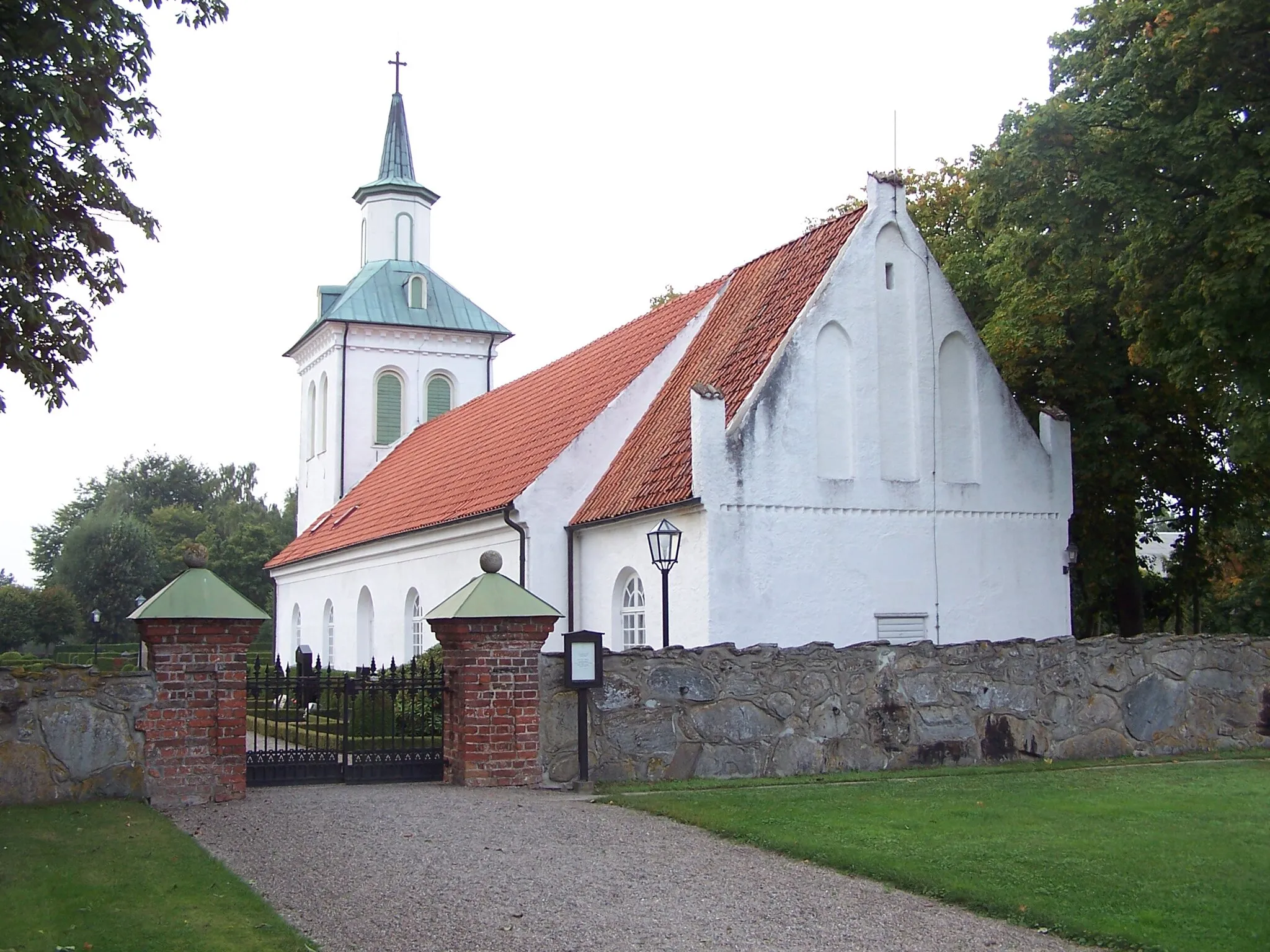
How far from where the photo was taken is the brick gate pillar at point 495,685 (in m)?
13.9

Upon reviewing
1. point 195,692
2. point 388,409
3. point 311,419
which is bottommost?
point 195,692

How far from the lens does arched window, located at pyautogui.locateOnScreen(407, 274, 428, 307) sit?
38.9m

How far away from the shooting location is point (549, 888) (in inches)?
351

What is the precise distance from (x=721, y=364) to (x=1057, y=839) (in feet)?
39.2

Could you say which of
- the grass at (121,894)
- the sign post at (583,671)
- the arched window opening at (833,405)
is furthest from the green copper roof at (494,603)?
the arched window opening at (833,405)

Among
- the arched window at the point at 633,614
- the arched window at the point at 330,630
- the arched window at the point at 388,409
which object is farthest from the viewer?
the arched window at the point at 388,409

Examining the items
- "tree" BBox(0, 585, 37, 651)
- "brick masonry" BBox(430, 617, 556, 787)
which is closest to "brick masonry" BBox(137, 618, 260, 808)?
"brick masonry" BBox(430, 617, 556, 787)

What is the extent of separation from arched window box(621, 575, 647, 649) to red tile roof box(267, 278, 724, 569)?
2746 mm

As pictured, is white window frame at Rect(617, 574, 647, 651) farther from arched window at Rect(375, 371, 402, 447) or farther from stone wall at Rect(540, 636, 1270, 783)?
arched window at Rect(375, 371, 402, 447)

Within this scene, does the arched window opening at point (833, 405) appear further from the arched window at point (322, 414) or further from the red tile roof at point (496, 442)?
the arched window at point (322, 414)

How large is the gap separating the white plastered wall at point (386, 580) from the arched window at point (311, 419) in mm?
4335

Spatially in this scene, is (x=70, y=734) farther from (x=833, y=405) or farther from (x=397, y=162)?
(x=397, y=162)

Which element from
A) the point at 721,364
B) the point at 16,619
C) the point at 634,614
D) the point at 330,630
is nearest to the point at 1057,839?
the point at 634,614

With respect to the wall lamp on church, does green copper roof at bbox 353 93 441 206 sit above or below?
above
